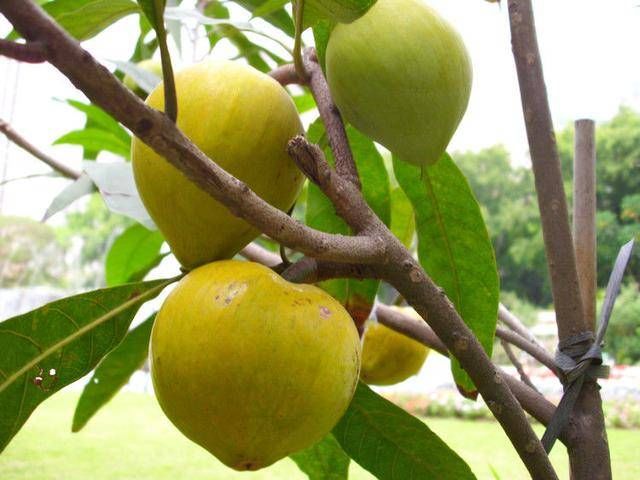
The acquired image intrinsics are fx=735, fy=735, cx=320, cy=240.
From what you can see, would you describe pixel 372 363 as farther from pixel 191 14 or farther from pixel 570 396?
pixel 191 14

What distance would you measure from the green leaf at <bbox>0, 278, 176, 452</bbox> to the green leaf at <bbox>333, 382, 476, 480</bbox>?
17 centimetres

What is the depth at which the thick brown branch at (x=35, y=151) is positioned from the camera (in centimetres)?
93

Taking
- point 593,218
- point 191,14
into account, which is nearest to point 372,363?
point 593,218

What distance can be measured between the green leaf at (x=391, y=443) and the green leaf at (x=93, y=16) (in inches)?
13.5

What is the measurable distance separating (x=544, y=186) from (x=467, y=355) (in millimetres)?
199

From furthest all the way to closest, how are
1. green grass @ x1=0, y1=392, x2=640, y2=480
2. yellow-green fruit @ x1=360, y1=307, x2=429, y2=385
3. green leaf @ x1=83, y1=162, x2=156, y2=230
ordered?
green grass @ x1=0, y1=392, x2=640, y2=480, yellow-green fruit @ x1=360, y1=307, x2=429, y2=385, green leaf @ x1=83, y1=162, x2=156, y2=230

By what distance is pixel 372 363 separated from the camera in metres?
0.77

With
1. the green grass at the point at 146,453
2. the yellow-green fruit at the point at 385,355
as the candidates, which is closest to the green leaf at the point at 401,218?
the yellow-green fruit at the point at 385,355

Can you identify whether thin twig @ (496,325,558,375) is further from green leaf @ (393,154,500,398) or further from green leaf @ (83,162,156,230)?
green leaf @ (83,162,156,230)

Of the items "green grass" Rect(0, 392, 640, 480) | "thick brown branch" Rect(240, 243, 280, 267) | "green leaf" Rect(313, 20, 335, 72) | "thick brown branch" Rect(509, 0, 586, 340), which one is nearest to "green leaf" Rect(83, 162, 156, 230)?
"thick brown branch" Rect(240, 243, 280, 267)

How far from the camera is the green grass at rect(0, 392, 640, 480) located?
3.86 meters

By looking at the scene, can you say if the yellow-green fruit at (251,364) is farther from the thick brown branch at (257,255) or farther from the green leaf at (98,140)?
the green leaf at (98,140)

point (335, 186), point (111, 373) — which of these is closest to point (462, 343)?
point (335, 186)

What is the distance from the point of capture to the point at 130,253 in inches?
41.4
